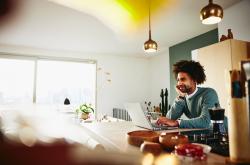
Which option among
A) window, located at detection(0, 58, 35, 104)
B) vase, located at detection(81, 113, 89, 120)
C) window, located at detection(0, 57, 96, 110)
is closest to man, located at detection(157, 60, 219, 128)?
vase, located at detection(81, 113, 89, 120)

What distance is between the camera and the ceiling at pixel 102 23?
293 centimetres

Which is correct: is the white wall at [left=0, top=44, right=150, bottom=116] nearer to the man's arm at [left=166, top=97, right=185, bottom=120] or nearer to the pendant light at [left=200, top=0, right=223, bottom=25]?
the man's arm at [left=166, top=97, right=185, bottom=120]

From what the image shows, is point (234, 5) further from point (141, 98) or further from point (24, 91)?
point (24, 91)

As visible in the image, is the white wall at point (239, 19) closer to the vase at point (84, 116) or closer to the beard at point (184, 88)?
the beard at point (184, 88)

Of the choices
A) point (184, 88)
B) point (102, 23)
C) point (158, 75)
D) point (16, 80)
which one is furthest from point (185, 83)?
point (16, 80)

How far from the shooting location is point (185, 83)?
222 centimetres

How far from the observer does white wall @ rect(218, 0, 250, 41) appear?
279 cm

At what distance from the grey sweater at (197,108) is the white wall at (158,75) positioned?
11.0 ft

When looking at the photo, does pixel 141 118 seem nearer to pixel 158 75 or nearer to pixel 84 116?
pixel 84 116

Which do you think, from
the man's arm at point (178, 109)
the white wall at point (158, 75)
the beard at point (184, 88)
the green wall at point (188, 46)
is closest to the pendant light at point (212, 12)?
the beard at point (184, 88)

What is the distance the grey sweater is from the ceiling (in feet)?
4.80

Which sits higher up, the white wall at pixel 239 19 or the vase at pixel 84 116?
the white wall at pixel 239 19

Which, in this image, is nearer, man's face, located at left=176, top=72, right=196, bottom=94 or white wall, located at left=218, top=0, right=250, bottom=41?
man's face, located at left=176, top=72, right=196, bottom=94

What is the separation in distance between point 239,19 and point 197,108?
5.48 feet
